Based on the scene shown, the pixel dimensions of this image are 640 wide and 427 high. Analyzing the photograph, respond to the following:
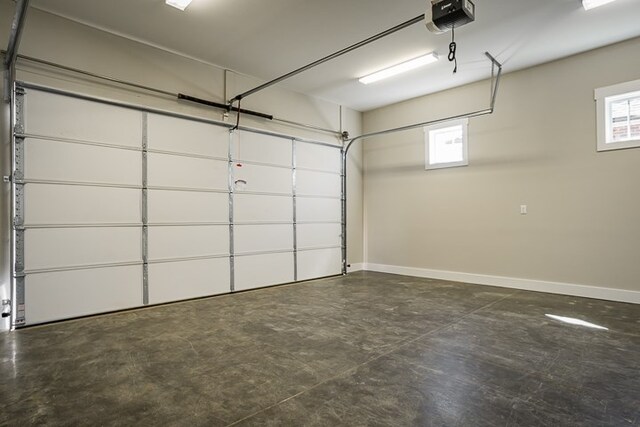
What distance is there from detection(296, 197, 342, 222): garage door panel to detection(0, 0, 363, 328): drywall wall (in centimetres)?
127

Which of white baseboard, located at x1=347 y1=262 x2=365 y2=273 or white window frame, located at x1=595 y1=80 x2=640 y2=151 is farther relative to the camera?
white baseboard, located at x1=347 y1=262 x2=365 y2=273

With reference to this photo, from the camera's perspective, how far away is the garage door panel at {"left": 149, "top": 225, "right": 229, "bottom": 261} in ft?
15.3

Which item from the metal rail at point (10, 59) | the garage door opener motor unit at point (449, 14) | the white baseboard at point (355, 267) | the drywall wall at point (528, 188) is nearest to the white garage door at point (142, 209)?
the metal rail at point (10, 59)

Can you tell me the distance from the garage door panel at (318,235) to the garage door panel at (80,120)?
3.13m

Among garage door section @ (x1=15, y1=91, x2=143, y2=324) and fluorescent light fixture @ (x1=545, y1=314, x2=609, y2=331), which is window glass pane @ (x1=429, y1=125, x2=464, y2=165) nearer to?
fluorescent light fixture @ (x1=545, y1=314, x2=609, y2=331)

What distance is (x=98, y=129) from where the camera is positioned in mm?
4215

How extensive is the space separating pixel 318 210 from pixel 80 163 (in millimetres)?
3941

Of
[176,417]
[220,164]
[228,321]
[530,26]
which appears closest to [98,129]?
[220,164]

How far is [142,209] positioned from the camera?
179 inches

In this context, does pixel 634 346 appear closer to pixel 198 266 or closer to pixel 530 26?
pixel 530 26

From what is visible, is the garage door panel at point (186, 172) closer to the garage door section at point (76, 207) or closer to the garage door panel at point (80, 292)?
the garage door section at point (76, 207)

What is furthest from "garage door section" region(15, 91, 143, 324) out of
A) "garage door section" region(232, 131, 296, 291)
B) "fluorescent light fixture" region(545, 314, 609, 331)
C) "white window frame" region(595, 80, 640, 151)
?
"white window frame" region(595, 80, 640, 151)

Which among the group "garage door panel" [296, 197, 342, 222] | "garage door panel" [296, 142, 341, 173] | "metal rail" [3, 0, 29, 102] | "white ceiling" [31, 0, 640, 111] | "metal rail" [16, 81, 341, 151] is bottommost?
"garage door panel" [296, 197, 342, 222]

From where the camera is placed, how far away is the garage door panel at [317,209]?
6469 millimetres
